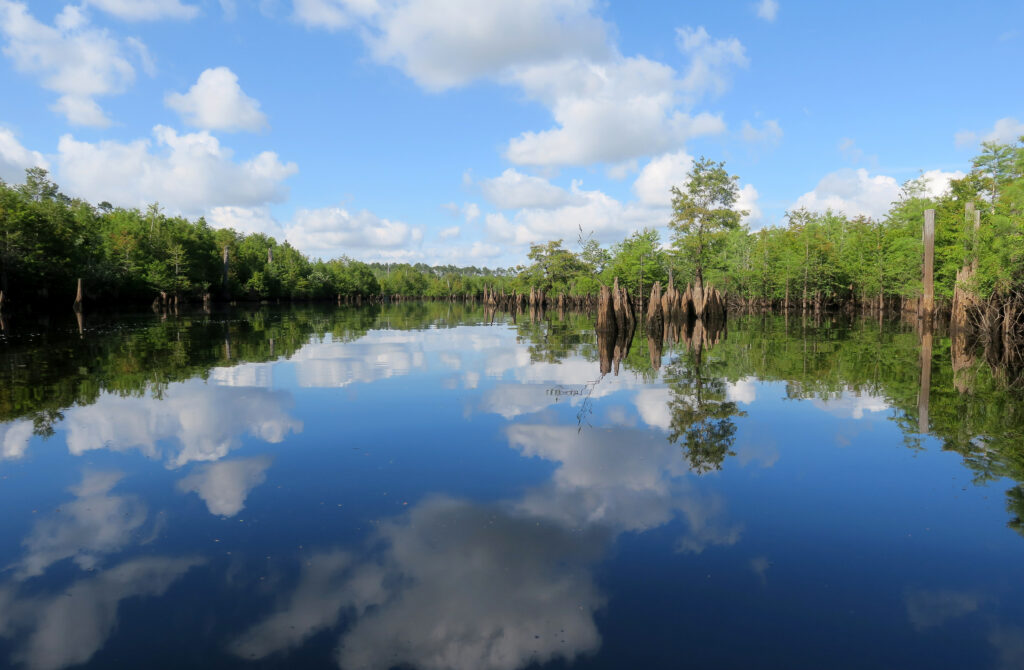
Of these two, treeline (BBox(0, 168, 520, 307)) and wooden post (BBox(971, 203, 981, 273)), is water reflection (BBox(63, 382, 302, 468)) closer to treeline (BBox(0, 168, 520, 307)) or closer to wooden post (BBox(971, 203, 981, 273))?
wooden post (BBox(971, 203, 981, 273))

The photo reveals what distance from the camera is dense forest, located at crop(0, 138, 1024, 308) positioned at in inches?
1081

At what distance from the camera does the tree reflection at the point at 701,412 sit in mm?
6809

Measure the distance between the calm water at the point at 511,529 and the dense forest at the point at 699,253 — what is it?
16.6 metres

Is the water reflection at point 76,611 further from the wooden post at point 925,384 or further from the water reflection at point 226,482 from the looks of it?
the wooden post at point 925,384

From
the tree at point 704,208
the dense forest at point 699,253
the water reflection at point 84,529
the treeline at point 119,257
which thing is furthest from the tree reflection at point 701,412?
the treeline at point 119,257

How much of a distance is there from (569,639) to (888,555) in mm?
2780

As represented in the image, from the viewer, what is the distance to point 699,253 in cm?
4041

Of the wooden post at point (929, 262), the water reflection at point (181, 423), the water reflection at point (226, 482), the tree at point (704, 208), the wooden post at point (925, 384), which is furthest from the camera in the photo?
the tree at point (704, 208)

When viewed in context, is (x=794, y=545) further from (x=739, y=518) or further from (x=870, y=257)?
(x=870, y=257)

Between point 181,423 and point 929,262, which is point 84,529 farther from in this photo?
point 929,262

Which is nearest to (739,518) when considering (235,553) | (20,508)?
(235,553)

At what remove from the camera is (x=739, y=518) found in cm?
490

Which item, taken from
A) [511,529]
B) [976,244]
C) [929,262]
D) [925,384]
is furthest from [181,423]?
[929,262]

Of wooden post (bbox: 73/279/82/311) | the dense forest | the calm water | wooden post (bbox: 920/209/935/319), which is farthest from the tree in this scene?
wooden post (bbox: 73/279/82/311)
